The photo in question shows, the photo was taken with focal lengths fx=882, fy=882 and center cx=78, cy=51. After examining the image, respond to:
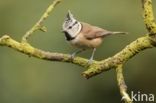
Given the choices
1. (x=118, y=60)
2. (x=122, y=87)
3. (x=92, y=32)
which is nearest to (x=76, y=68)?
(x=92, y=32)

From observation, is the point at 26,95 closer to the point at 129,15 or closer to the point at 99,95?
the point at 99,95

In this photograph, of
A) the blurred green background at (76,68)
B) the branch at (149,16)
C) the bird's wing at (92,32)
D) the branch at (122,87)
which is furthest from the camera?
the blurred green background at (76,68)

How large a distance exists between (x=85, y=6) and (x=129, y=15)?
16.8 inches

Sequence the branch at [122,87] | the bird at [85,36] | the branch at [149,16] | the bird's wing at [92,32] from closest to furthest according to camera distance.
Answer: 1. the branch at [122,87]
2. the branch at [149,16]
3. the bird at [85,36]
4. the bird's wing at [92,32]

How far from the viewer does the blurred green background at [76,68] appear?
8.00 meters

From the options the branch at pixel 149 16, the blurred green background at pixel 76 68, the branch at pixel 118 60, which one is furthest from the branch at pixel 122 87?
the blurred green background at pixel 76 68

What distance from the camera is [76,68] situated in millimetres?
8039

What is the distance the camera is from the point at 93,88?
320 inches

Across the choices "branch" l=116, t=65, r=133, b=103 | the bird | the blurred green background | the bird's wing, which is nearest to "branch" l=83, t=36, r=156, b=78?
"branch" l=116, t=65, r=133, b=103

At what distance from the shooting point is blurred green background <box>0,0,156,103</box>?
8.00 metres

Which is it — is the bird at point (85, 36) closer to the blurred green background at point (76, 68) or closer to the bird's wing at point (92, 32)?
the bird's wing at point (92, 32)

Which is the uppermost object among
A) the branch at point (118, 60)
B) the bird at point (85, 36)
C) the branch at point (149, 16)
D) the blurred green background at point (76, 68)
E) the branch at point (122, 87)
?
Result: the blurred green background at point (76, 68)

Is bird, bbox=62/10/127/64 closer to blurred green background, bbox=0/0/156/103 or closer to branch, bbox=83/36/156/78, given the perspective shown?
branch, bbox=83/36/156/78

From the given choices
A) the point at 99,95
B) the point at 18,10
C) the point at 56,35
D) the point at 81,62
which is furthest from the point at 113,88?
the point at 81,62
